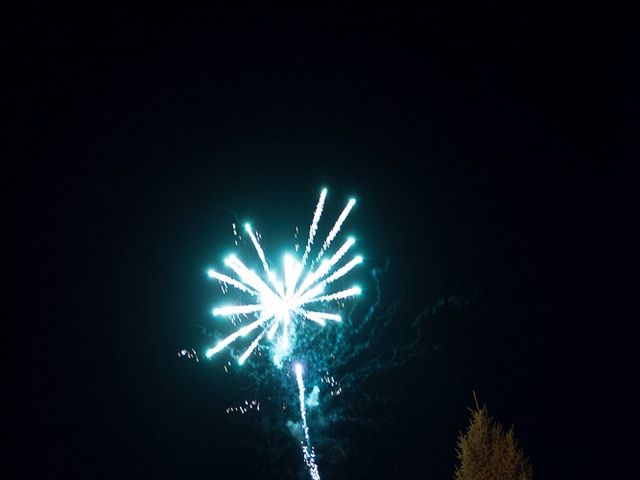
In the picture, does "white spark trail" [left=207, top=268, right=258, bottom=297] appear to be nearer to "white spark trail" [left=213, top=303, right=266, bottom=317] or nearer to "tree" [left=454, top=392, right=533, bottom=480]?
"white spark trail" [left=213, top=303, right=266, bottom=317]

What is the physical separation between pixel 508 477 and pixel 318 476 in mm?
13899

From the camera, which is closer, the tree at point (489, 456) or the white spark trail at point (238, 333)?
the tree at point (489, 456)

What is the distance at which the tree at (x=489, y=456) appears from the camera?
56.5ft

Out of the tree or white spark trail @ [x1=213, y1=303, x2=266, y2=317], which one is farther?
white spark trail @ [x1=213, y1=303, x2=266, y2=317]

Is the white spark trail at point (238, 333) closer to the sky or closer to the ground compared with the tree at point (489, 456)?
closer to the sky

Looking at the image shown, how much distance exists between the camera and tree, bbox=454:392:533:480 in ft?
56.5

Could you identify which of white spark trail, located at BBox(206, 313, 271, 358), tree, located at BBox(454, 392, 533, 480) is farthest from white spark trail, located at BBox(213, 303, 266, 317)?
tree, located at BBox(454, 392, 533, 480)

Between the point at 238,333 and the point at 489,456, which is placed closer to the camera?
the point at 489,456

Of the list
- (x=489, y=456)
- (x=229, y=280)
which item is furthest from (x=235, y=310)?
(x=489, y=456)

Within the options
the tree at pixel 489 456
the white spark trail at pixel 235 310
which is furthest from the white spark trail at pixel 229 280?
the tree at pixel 489 456

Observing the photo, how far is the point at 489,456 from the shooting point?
1744cm

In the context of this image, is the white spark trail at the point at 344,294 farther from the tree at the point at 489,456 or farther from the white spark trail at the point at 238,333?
the tree at the point at 489,456

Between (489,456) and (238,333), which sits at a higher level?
(238,333)

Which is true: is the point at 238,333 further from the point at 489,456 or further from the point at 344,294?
the point at 489,456
